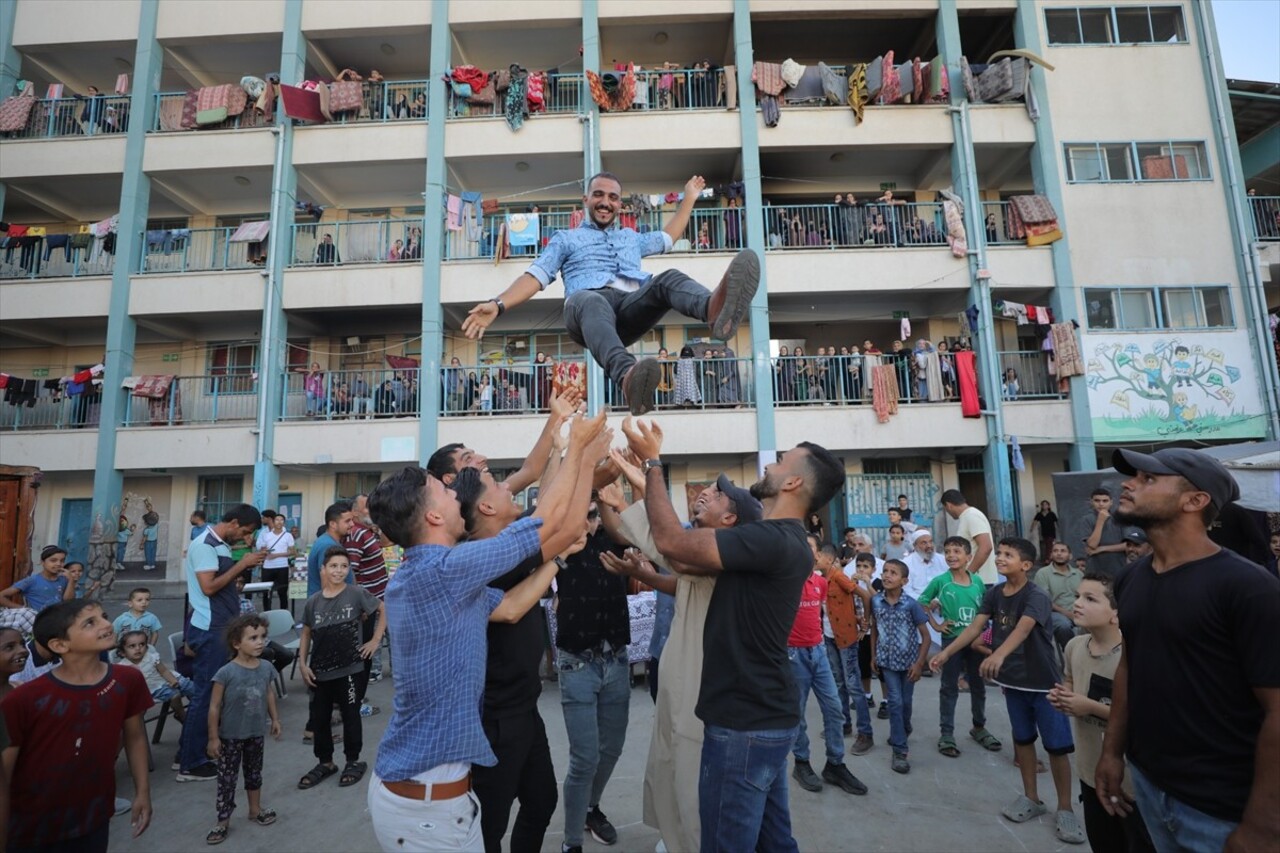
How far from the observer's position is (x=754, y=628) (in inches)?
95.3

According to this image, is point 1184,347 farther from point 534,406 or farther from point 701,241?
point 534,406

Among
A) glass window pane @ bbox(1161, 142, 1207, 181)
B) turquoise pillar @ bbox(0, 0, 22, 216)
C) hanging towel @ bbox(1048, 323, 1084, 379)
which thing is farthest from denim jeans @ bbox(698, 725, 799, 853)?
turquoise pillar @ bbox(0, 0, 22, 216)

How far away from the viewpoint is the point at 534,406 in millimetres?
13578

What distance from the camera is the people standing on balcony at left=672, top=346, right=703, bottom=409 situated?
13.0 m

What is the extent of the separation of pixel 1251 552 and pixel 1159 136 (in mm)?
14270

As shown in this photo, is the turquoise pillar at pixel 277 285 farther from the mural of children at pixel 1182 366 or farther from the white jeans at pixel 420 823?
the mural of children at pixel 1182 366

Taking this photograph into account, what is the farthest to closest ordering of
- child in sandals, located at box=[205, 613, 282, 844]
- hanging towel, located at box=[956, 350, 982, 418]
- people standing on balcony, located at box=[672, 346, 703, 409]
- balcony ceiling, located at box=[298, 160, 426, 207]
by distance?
balcony ceiling, located at box=[298, 160, 426, 207]
people standing on balcony, located at box=[672, 346, 703, 409]
hanging towel, located at box=[956, 350, 982, 418]
child in sandals, located at box=[205, 613, 282, 844]

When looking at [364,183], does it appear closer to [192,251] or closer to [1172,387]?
[192,251]

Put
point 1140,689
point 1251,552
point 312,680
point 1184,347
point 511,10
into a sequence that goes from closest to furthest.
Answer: point 1140,689 < point 1251,552 < point 312,680 < point 1184,347 < point 511,10

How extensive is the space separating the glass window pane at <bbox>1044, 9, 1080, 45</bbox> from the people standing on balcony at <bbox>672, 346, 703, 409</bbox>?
10.6 m

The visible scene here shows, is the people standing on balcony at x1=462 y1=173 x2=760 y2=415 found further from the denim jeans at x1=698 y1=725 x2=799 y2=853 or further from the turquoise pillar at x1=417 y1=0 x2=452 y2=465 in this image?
the turquoise pillar at x1=417 y1=0 x2=452 y2=465

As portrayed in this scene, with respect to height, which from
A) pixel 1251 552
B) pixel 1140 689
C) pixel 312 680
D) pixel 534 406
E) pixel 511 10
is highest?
pixel 511 10

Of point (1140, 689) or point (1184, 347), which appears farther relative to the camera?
point (1184, 347)

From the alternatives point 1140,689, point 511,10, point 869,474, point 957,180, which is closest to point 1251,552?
point 1140,689
